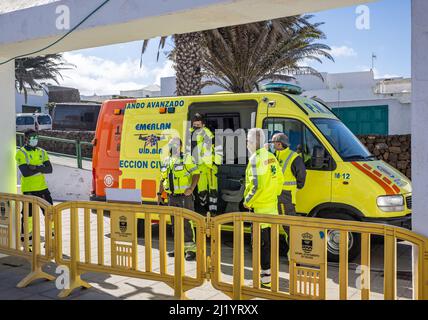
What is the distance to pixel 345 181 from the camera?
6.44m

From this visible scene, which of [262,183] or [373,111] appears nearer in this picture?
[262,183]

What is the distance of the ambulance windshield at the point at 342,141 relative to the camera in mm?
6641

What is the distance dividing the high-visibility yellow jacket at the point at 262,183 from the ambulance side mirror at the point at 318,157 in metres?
1.40

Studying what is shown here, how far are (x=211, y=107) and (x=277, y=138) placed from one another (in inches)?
66.0

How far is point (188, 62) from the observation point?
535 inches

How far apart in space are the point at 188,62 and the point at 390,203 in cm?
862

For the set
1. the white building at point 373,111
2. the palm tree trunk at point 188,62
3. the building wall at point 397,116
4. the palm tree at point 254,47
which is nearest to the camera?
the palm tree trunk at point 188,62

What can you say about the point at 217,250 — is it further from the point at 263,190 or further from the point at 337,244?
the point at 337,244

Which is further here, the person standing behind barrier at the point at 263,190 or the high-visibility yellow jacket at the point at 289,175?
the high-visibility yellow jacket at the point at 289,175

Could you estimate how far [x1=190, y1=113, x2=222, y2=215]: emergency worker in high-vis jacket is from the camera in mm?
7045

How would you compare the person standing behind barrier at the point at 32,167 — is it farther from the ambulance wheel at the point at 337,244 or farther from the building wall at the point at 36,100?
the building wall at the point at 36,100

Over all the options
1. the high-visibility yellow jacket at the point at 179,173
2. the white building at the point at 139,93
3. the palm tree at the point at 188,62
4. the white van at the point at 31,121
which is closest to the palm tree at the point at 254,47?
the palm tree at the point at 188,62

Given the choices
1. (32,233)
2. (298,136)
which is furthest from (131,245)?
(298,136)

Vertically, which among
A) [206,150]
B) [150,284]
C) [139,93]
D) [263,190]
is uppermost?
[139,93]
